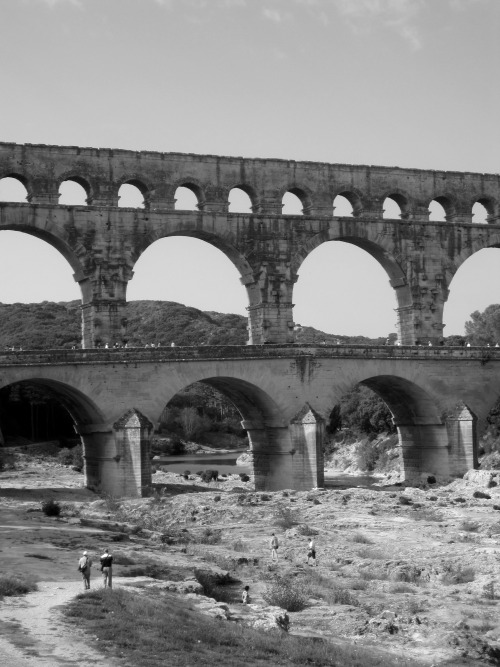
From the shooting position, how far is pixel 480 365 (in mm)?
46094

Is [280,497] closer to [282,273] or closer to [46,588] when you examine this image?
[282,273]

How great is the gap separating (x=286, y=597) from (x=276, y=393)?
20.0 m

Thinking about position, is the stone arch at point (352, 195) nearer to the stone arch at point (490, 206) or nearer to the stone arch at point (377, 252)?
the stone arch at point (377, 252)

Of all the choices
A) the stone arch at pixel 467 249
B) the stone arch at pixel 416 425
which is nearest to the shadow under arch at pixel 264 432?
the stone arch at pixel 416 425

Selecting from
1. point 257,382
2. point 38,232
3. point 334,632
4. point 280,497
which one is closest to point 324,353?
point 257,382

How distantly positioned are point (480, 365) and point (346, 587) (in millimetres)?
23698

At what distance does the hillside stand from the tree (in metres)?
9.83

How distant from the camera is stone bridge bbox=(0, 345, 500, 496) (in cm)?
3891

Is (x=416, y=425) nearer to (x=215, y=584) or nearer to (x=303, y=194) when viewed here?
(x=303, y=194)

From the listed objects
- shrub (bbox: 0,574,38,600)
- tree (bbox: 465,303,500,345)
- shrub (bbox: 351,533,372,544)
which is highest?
tree (bbox: 465,303,500,345)

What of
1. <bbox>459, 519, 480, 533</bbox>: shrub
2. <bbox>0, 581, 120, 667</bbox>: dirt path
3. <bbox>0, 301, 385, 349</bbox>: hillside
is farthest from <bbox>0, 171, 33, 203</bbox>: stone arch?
<bbox>0, 301, 385, 349</bbox>: hillside

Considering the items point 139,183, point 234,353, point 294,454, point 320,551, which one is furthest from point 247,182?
point 320,551

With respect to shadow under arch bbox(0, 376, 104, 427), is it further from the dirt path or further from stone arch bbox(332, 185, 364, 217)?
the dirt path

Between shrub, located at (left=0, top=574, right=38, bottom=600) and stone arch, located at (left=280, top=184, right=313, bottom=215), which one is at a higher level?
stone arch, located at (left=280, top=184, right=313, bottom=215)
